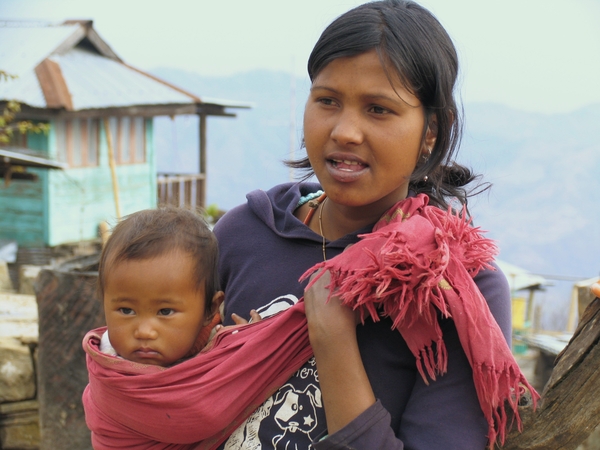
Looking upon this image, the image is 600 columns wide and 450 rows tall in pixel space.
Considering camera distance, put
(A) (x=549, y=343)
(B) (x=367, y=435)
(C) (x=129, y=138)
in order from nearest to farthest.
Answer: (B) (x=367, y=435) < (A) (x=549, y=343) < (C) (x=129, y=138)

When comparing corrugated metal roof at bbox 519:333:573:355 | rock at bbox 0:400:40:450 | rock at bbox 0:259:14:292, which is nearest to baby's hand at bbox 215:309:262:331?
rock at bbox 0:400:40:450

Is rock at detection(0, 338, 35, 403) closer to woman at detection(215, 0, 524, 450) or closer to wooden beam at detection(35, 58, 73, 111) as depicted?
woman at detection(215, 0, 524, 450)

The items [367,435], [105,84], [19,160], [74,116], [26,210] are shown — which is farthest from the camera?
[105,84]

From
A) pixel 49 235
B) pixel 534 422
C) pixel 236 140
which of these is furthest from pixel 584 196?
pixel 534 422

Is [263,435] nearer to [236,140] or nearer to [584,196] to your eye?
[584,196]

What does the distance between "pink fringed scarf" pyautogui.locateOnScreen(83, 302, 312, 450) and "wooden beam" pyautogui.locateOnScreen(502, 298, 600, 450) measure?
0.53m

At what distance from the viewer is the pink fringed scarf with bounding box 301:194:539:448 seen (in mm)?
1281

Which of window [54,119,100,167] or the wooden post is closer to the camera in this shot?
window [54,119,100,167]

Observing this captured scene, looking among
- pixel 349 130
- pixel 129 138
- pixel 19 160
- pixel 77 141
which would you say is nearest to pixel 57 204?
pixel 77 141

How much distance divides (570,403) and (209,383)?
80cm

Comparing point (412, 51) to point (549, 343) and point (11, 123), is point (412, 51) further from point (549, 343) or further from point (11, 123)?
point (11, 123)

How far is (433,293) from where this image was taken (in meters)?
1.30

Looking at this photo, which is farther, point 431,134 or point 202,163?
point 202,163

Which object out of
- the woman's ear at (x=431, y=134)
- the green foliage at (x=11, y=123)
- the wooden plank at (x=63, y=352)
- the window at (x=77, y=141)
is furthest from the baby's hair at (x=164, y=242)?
the window at (x=77, y=141)
